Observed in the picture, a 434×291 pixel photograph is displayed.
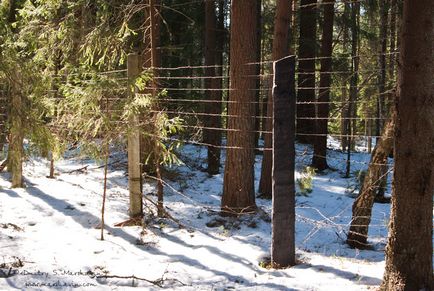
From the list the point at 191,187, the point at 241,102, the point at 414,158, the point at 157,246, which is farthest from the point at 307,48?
the point at 414,158

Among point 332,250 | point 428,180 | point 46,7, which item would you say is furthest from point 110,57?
point 428,180

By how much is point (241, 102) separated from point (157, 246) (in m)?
2.94

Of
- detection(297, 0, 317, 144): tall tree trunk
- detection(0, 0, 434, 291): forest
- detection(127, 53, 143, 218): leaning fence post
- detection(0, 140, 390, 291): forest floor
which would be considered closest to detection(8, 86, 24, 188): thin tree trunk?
detection(0, 0, 434, 291): forest

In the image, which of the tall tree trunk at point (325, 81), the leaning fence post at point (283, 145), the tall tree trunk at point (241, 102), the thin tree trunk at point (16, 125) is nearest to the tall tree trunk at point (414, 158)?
the leaning fence post at point (283, 145)

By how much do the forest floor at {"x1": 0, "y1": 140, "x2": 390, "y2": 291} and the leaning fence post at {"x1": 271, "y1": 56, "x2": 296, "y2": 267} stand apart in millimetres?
516

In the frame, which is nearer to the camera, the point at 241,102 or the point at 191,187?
the point at 241,102

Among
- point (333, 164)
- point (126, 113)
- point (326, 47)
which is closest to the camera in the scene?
point (126, 113)

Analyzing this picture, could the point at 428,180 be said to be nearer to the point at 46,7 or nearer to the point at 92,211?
the point at 92,211

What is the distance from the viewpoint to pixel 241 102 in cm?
820

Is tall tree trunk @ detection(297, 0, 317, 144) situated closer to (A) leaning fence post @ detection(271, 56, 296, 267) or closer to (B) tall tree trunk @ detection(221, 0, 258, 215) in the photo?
(B) tall tree trunk @ detection(221, 0, 258, 215)

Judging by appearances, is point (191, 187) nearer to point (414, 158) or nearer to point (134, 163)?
point (134, 163)

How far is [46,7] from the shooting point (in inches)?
373

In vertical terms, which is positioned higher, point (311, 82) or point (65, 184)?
point (311, 82)

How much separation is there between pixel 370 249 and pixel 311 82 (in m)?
10.5
